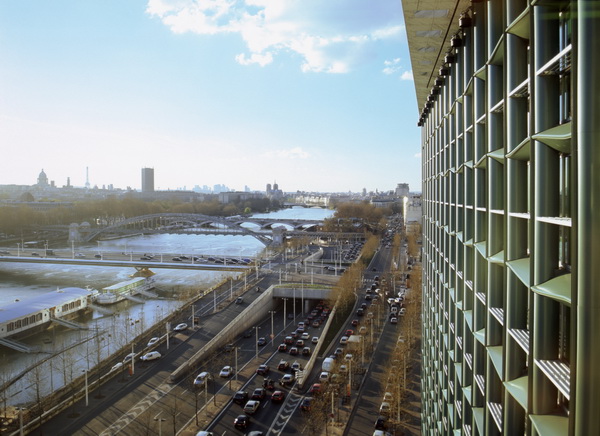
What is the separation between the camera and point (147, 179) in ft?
344

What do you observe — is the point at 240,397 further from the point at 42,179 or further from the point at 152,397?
the point at 42,179

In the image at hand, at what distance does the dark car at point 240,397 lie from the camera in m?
8.63

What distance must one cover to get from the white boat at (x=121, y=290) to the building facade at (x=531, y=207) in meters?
16.1

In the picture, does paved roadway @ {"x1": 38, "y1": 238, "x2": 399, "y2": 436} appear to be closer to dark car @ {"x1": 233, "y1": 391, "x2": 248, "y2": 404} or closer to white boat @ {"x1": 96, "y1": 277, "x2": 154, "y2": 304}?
dark car @ {"x1": 233, "y1": 391, "x2": 248, "y2": 404}

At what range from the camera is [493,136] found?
2.08 metres

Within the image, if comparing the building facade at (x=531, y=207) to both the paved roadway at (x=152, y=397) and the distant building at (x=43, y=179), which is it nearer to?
the paved roadway at (x=152, y=397)

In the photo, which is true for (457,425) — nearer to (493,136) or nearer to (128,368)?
(493,136)

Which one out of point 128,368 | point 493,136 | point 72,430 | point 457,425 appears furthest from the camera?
point 128,368

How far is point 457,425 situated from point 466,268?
1.21 meters

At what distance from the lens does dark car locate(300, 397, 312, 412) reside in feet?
27.2

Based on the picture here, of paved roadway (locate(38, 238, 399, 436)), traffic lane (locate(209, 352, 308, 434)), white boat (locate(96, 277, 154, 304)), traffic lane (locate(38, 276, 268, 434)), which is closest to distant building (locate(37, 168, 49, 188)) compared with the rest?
white boat (locate(96, 277, 154, 304))

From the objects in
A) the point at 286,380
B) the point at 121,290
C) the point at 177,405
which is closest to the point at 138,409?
the point at 177,405

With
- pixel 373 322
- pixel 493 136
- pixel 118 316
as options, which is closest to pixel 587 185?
pixel 493 136

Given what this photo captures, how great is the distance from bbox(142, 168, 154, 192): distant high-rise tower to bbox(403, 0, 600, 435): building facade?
350 ft
